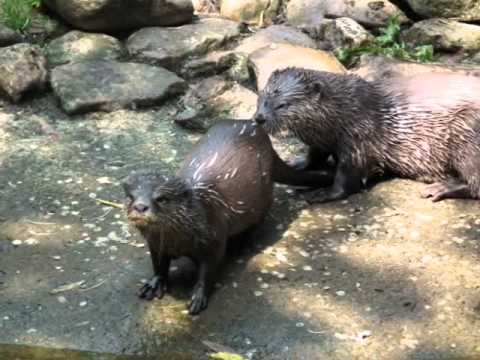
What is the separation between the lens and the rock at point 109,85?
214 inches

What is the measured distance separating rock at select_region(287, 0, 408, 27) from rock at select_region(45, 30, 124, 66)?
140 centimetres

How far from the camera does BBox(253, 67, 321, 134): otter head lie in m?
4.44

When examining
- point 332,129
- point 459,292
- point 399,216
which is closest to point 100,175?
point 332,129

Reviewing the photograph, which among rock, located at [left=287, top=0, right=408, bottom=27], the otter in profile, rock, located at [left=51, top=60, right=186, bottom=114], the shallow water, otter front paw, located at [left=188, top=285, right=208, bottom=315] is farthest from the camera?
rock, located at [left=287, top=0, right=408, bottom=27]

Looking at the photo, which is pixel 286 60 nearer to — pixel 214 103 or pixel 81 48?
pixel 214 103

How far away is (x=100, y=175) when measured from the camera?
4.79 m

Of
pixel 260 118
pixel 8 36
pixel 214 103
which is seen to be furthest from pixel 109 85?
pixel 260 118

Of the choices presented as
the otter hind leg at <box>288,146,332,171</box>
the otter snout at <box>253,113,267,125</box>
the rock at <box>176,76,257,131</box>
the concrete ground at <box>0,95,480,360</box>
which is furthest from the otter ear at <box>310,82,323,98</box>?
the rock at <box>176,76,257,131</box>

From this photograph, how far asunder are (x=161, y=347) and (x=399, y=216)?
5.06 ft

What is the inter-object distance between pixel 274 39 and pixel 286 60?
53cm

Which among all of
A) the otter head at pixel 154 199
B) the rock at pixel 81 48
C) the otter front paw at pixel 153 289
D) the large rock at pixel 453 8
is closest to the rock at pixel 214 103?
the rock at pixel 81 48

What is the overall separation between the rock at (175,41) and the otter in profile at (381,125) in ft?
5.08

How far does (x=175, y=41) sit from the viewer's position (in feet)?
19.8

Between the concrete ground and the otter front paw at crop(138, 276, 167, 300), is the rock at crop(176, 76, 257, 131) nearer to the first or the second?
the concrete ground
